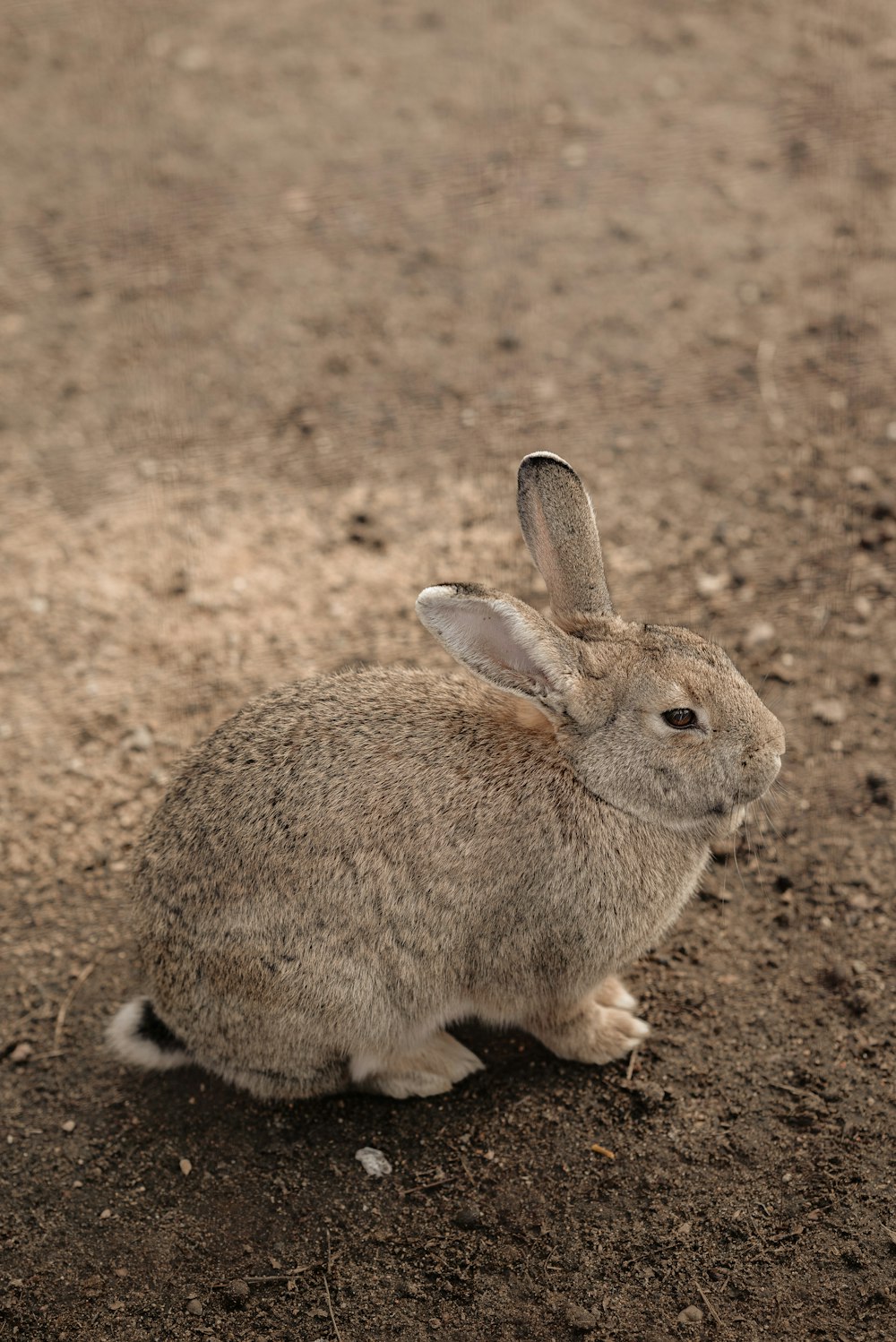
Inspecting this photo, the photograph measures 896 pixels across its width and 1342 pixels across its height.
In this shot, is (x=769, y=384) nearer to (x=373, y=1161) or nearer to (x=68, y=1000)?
(x=373, y=1161)

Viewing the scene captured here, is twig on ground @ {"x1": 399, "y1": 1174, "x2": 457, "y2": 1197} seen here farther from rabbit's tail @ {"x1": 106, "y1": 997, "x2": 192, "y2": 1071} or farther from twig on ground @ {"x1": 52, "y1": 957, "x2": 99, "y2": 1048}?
twig on ground @ {"x1": 52, "y1": 957, "x2": 99, "y2": 1048}

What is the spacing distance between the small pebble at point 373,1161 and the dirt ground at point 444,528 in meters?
0.04

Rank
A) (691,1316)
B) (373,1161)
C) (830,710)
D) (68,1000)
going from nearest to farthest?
(691,1316) < (373,1161) < (68,1000) < (830,710)

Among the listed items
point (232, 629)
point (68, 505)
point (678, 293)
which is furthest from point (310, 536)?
point (678, 293)

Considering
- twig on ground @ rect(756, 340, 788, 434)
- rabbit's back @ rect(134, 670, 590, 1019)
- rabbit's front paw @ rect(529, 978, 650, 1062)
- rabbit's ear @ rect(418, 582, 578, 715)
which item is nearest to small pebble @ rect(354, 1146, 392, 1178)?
rabbit's back @ rect(134, 670, 590, 1019)

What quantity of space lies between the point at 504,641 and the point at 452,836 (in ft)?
2.17

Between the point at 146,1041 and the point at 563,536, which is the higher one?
the point at 563,536

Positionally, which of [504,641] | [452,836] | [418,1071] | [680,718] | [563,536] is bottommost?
[418,1071]

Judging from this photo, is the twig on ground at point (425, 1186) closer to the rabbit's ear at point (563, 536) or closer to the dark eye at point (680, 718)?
the dark eye at point (680, 718)

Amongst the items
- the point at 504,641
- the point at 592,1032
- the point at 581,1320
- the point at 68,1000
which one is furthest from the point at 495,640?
the point at 68,1000

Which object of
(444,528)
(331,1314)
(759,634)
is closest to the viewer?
(331,1314)

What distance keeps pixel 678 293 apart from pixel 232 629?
344 cm

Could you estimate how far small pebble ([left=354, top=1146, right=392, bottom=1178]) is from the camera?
13.9ft

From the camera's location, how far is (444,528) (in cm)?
642
